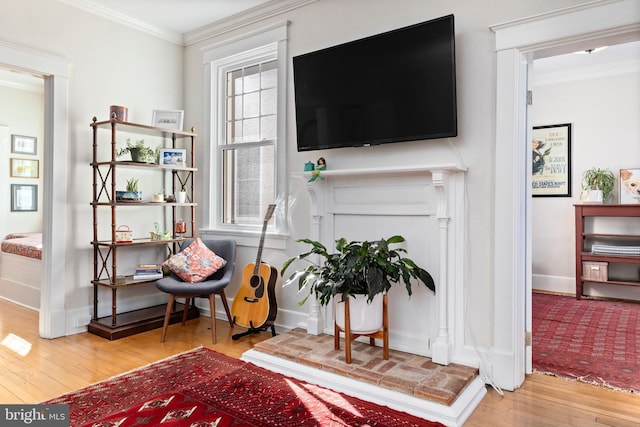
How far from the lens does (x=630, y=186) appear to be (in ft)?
15.4

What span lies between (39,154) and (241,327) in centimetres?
426

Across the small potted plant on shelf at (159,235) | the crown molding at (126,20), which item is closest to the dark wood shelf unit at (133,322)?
the small potted plant on shelf at (159,235)

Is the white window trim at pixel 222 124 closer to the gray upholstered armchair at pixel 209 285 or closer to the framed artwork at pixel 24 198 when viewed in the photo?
the gray upholstered armchair at pixel 209 285

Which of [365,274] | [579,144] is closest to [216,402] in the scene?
[365,274]

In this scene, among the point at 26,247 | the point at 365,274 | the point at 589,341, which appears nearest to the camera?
the point at 365,274

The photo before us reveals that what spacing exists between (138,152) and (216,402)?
228cm

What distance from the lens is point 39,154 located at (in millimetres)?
5914

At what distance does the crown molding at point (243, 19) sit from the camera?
347 cm

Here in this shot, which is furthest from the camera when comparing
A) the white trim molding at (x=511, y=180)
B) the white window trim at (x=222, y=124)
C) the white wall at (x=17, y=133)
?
the white wall at (x=17, y=133)

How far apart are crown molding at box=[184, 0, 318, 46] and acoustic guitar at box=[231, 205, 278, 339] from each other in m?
1.68

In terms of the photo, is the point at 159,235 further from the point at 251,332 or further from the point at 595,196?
the point at 595,196

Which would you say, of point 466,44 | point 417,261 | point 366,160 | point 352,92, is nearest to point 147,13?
point 352,92

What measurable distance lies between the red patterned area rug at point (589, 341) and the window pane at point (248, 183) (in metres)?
2.47

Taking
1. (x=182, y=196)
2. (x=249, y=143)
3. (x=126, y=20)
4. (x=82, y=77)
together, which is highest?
(x=126, y=20)
